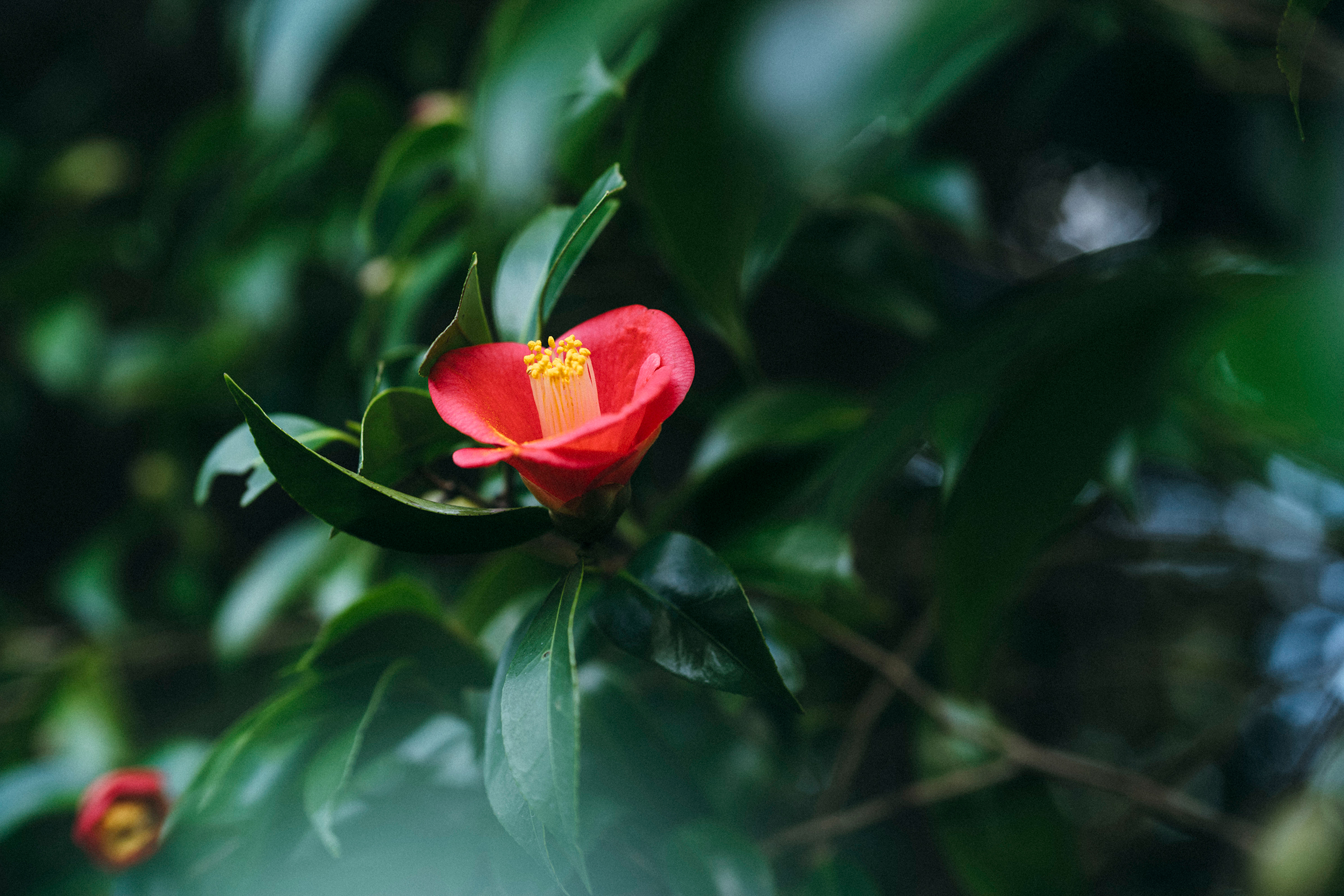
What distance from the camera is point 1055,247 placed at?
1209mm

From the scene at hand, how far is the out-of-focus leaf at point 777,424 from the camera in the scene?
1.57 ft

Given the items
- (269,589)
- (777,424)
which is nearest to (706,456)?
(777,424)

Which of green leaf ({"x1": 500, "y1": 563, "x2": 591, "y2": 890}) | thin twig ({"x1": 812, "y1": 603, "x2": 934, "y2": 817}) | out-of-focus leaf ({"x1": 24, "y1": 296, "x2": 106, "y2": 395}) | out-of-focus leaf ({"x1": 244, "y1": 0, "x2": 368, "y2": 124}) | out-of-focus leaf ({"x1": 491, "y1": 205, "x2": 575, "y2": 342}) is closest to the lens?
green leaf ({"x1": 500, "y1": 563, "x2": 591, "y2": 890})

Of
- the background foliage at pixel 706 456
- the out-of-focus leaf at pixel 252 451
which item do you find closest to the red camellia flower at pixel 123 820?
the background foliage at pixel 706 456

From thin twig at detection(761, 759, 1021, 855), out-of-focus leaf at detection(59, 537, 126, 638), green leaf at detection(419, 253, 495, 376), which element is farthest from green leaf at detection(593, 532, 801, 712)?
out-of-focus leaf at detection(59, 537, 126, 638)

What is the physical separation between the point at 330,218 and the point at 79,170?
0.62m

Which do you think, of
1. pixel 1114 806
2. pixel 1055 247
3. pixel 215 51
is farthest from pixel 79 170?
pixel 1114 806

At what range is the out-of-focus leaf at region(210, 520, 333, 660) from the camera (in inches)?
25.5

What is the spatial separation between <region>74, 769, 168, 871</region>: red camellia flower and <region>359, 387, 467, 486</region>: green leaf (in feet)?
1.16

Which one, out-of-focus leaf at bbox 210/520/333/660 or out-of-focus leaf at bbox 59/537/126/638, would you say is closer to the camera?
out-of-focus leaf at bbox 210/520/333/660

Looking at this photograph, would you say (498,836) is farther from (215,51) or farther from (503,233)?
(215,51)

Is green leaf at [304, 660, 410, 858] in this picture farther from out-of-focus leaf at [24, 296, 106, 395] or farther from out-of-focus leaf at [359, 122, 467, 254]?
out-of-focus leaf at [24, 296, 106, 395]

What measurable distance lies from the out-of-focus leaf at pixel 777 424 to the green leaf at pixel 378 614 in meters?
0.17

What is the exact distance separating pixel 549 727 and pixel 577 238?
0.56 ft
